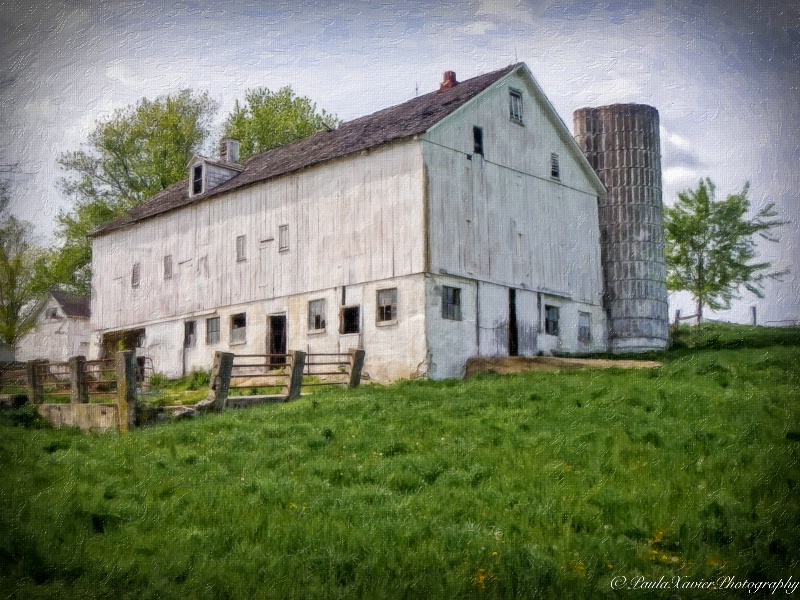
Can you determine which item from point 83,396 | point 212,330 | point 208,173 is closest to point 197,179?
point 208,173

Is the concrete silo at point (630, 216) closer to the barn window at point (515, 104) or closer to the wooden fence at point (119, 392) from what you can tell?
the barn window at point (515, 104)

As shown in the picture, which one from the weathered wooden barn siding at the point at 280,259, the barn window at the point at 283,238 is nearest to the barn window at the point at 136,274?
the weathered wooden barn siding at the point at 280,259

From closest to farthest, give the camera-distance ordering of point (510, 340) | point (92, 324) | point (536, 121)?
point (510, 340)
point (536, 121)
point (92, 324)

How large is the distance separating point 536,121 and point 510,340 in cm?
678

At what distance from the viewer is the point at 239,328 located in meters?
26.9

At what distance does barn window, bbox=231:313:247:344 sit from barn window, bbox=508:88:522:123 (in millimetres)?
10013

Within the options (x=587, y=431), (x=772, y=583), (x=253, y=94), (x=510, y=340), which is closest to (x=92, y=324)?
(x=253, y=94)

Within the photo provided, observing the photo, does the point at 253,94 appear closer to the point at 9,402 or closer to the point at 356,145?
the point at 356,145

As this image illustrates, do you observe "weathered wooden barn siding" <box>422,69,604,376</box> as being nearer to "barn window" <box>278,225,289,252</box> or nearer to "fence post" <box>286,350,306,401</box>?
"fence post" <box>286,350,306,401</box>

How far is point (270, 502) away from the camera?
9422 mm

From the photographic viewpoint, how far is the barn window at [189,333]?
28.4 metres

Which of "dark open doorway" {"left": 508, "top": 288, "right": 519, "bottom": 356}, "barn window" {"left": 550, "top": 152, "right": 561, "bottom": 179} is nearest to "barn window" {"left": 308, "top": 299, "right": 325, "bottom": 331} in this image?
"dark open doorway" {"left": 508, "top": 288, "right": 519, "bottom": 356}

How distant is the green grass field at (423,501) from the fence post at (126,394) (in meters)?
0.79

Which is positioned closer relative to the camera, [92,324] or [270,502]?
[270,502]
